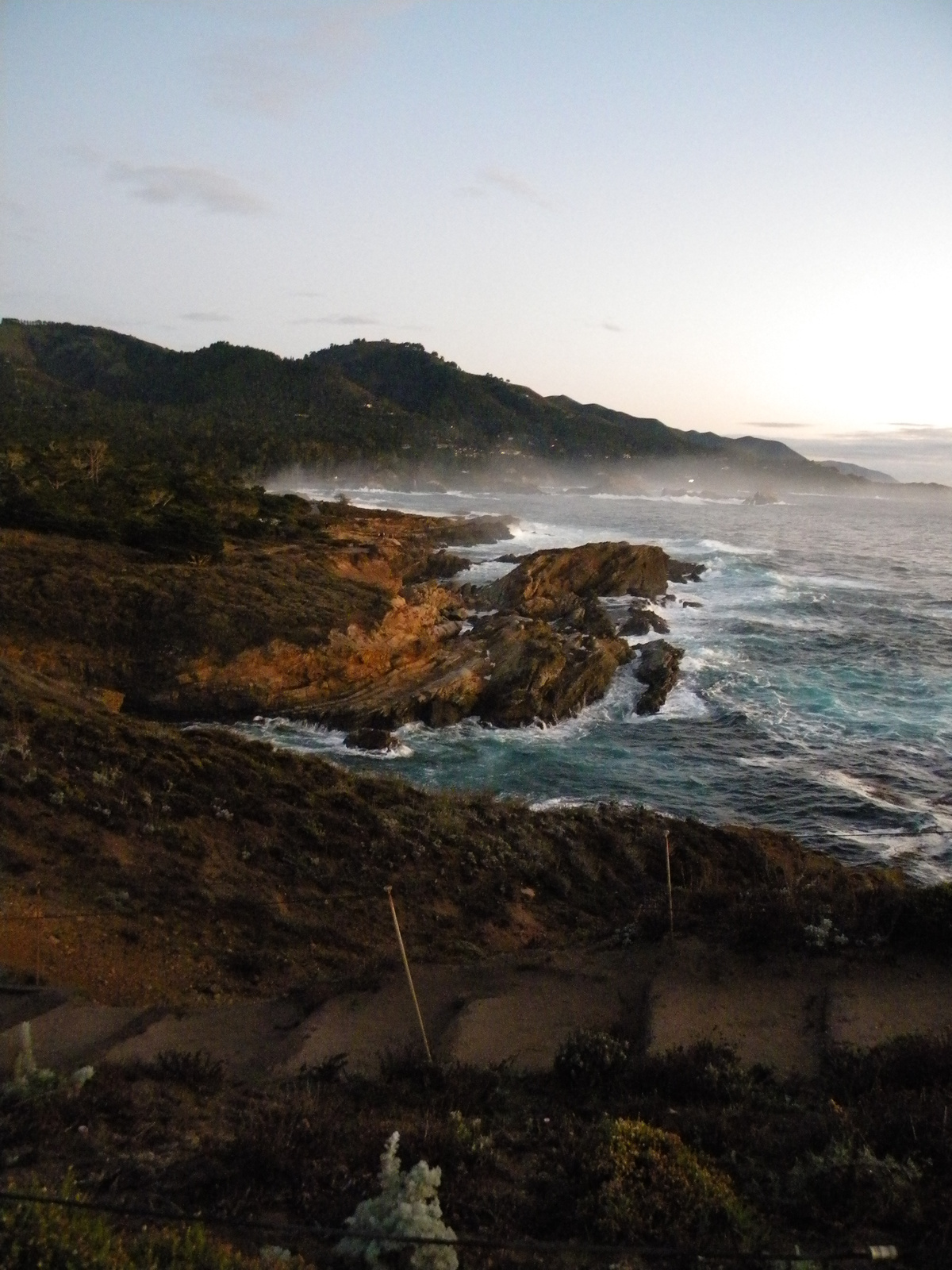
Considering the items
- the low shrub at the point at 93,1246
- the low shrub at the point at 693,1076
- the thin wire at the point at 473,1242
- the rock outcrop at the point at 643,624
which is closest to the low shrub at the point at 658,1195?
the thin wire at the point at 473,1242

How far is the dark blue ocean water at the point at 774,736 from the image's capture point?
16.6 metres

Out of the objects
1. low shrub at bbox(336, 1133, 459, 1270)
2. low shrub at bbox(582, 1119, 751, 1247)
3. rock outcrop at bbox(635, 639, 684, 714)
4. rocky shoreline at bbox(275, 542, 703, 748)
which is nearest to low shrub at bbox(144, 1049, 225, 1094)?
low shrub at bbox(336, 1133, 459, 1270)

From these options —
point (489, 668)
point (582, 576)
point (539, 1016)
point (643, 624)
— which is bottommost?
point (539, 1016)

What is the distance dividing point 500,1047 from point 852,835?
36.5 ft

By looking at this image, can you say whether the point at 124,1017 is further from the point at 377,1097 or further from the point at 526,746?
the point at 526,746

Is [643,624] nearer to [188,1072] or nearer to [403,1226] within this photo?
[188,1072]

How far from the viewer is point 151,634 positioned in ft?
71.6

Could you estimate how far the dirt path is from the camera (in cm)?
675


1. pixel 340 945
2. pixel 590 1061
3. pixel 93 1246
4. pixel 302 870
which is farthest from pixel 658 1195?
pixel 302 870

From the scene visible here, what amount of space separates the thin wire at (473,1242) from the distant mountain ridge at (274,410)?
251 feet

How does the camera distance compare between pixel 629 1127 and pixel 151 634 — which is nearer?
pixel 629 1127

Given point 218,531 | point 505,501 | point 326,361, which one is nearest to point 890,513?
point 505,501

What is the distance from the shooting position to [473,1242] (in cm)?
392

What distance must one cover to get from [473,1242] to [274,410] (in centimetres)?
15282
